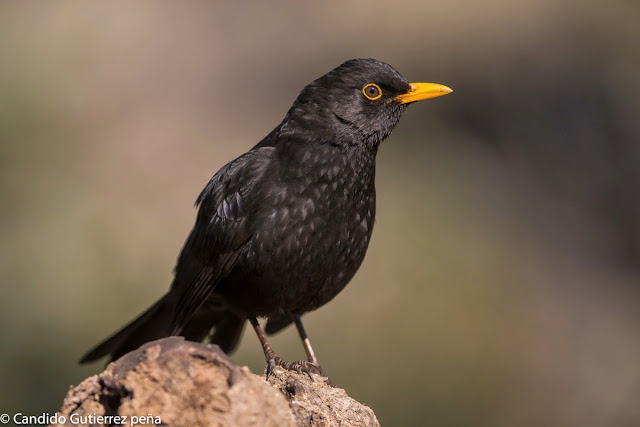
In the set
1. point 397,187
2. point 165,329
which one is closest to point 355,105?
point 165,329

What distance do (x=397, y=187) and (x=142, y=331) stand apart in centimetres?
627

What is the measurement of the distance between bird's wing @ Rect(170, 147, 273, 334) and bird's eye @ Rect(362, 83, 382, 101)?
757mm

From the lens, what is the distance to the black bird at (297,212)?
575 centimetres

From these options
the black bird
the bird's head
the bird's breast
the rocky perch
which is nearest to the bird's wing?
the black bird

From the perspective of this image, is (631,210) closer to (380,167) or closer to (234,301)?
(380,167)

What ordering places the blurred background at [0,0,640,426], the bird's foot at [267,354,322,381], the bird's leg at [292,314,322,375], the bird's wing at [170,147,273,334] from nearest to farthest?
the bird's foot at [267,354,322,381], the bird's wing at [170,147,273,334], the bird's leg at [292,314,322,375], the blurred background at [0,0,640,426]

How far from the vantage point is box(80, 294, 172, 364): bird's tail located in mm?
6328

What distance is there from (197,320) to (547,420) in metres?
5.78

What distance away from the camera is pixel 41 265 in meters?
10.5

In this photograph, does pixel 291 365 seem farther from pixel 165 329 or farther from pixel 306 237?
pixel 165 329

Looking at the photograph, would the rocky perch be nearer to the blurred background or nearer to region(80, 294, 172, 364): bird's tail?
region(80, 294, 172, 364): bird's tail

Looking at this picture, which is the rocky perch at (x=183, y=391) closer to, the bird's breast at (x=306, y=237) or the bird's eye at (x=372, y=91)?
the bird's breast at (x=306, y=237)

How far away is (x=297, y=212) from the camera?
5727mm

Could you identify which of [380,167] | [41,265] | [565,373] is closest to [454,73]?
[380,167]
